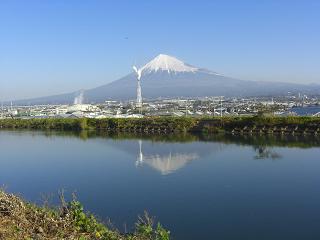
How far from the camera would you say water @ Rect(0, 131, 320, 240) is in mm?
6611

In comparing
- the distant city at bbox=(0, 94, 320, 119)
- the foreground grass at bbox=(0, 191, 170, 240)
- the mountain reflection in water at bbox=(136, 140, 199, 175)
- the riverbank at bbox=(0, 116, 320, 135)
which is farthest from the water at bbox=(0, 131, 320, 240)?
the distant city at bbox=(0, 94, 320, 119)

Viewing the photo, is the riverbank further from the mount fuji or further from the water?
the mount fuji

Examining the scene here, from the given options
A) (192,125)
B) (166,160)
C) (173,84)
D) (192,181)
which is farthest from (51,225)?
(173,84)

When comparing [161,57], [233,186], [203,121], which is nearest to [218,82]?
[161,57]

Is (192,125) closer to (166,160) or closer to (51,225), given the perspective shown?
(166,160)

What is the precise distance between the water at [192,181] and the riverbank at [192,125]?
2.34 meters

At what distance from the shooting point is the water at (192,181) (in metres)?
6.61

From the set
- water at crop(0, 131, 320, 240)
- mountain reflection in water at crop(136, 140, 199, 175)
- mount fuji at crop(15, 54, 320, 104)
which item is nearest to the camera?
water at crop(0, 131, 320, 240)

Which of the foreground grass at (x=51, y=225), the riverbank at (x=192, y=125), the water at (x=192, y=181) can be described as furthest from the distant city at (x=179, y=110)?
the foreground grass at (x=51, y=225)

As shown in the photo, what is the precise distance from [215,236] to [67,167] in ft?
24.9

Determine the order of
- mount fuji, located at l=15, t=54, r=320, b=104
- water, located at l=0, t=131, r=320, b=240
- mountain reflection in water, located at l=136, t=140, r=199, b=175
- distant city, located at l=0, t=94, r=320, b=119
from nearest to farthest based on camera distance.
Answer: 1. water, located at l=0, t=131, r=320, b=240
2. mountain reflection in water, located at l=136, t=140, r=199, b=175
3. distant city, located at l=0, t=94, r=320, b=119
4. mount fuji, located at l=15, t=54, r=320, b=104

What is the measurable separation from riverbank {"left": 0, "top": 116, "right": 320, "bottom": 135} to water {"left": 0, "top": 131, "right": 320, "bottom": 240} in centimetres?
234

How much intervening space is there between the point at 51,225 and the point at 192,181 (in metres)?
5.96

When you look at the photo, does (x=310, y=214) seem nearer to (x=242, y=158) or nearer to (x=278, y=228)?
(x=278, y=228)
